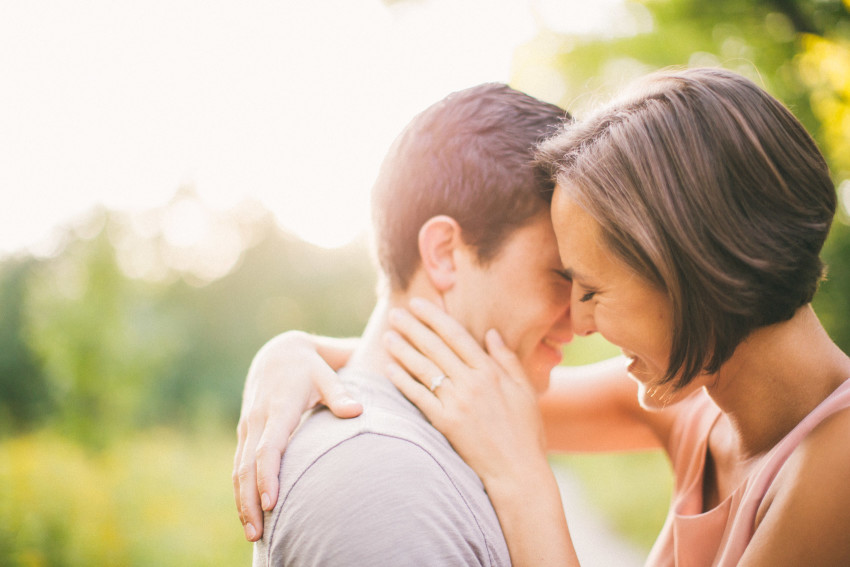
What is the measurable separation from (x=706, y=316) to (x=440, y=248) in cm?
99

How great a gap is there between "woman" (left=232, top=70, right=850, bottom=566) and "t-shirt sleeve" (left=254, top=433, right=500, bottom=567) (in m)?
0.29

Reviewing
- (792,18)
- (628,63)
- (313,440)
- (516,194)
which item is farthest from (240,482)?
(628,63)

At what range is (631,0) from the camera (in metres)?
6.44

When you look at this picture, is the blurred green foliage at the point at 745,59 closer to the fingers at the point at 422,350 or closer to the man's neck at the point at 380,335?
the man's neck at the point at 380,335

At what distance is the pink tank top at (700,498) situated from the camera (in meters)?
1.56

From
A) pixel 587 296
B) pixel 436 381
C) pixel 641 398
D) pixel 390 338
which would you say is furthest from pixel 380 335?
pixel 641 398

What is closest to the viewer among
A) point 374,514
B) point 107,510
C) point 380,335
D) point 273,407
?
point 374,514

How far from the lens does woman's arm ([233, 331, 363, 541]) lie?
5.25ft

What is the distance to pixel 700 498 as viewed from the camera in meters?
2.09

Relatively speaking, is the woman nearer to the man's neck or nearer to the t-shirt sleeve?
the man's neck

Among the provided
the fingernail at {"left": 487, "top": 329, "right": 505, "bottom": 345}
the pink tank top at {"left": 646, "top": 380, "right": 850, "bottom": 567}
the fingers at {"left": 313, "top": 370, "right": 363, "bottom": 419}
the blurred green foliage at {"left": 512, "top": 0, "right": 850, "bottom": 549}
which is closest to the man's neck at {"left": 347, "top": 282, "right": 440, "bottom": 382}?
the fingers at {"left": 313, "top": 370, "right": 363, "bottom": 419}

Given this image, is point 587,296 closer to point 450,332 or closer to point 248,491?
point 450,332

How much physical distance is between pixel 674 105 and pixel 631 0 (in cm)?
581

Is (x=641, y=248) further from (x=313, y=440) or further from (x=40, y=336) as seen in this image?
(x=40, y=336)
